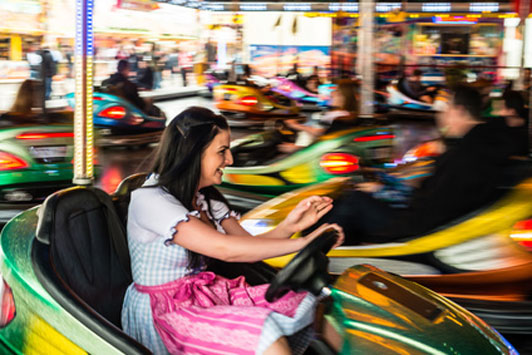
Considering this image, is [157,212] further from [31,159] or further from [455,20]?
[455,20]

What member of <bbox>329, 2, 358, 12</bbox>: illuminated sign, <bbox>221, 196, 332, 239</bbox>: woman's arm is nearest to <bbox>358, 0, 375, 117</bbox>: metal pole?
<bbox>221, 196, 332, 239</bbox>: woman's arm

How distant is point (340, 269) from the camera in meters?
2.99

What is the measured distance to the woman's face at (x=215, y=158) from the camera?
1705 mm

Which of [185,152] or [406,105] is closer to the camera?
[185,152]

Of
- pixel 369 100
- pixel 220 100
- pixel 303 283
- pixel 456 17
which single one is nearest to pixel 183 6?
Result: pixel 456 17

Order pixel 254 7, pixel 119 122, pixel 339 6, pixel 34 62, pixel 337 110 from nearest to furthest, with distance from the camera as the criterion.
A: pixel 337 110 → pixel 34 62 → pixel 119 122 → pixel 339 6 → pixel 254 7

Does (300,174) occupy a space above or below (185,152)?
below

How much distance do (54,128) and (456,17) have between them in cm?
1612

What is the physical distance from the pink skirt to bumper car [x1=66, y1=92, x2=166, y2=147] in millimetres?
6130

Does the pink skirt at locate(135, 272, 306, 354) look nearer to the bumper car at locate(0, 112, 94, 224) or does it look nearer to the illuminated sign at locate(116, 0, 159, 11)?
the bumper car at locate(0, 112, 94, 224)

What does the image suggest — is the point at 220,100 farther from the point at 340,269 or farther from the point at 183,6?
the point at 183,6

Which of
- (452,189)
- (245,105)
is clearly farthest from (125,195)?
(245,105)

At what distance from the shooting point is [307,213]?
6.25 ft

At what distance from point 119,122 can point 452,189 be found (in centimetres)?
562
